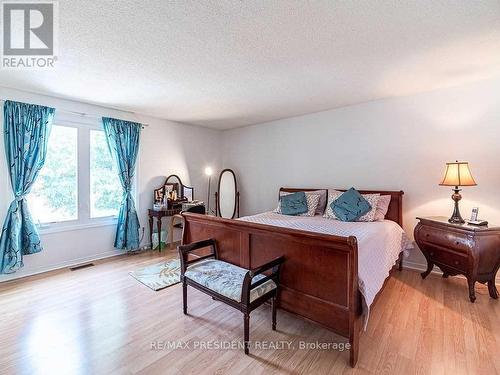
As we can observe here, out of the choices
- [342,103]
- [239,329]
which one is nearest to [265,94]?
[342,103]

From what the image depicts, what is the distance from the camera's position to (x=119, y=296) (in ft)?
8.62

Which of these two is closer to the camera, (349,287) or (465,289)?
(349,287)

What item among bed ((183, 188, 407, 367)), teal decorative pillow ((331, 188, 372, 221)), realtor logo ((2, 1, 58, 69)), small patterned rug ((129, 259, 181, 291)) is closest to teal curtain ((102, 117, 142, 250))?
small patterned rug ((129, 259, 181, 291))

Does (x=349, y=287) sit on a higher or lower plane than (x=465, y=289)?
higher

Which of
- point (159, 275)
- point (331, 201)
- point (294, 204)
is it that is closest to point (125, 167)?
point (159, 275)

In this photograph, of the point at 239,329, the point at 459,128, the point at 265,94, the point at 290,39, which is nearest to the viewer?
the point at 290,39

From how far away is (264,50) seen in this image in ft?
6.94

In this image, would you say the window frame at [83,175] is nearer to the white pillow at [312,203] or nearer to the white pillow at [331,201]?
the white pillow at [312,203]

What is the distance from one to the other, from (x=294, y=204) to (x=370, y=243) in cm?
155

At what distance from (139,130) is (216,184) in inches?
80.3

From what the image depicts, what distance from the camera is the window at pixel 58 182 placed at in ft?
10.7

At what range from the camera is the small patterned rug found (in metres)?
2.93

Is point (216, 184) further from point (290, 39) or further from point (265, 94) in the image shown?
point (290, 39)

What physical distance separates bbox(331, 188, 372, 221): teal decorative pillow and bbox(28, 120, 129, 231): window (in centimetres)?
341
